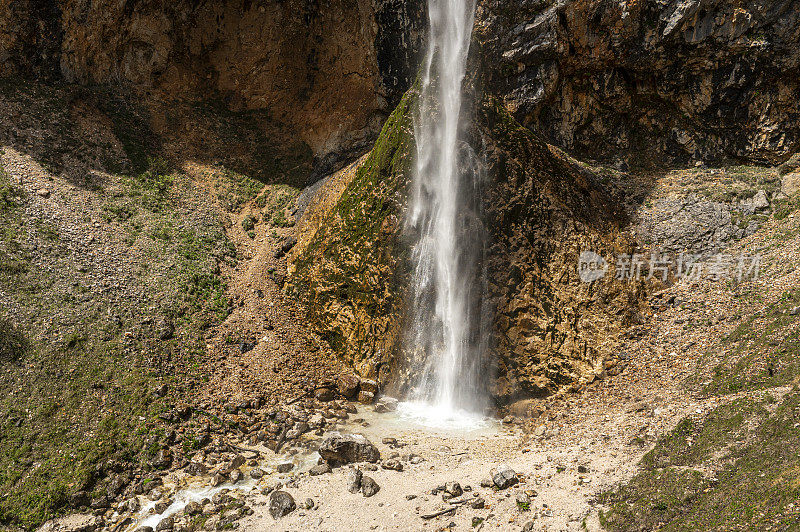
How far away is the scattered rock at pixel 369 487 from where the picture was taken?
10.8 m

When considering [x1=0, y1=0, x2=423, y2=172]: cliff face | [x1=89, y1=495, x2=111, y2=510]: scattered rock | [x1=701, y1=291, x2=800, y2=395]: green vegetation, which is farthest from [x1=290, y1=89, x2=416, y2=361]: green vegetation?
[x1=701, y1=291, x2=800, y2=395]: green vegetation

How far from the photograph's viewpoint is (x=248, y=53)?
2747cm

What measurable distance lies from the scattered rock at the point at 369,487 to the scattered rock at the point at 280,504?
156 centimetres

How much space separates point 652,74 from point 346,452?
20.0 m

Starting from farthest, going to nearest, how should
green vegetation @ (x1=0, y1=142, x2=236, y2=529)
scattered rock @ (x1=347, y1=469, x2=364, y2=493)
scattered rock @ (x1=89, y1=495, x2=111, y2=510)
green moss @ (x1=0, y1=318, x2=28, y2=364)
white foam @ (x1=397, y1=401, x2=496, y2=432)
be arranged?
white foam @ (x1=397, y1=401, x2=496, y2=432) < green moss @ (x1=0, y1=318, x2=28, y2=364) < green vegetation @ (x1=0, y1=142, x2=236, y2=529) < scattered rock @ (x1=89, y1=495, x2=111, y2=510) < scattered rock @ (x1=347, y1=469, x2=364, y2=493)

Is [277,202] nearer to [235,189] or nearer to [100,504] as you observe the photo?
[235,189]

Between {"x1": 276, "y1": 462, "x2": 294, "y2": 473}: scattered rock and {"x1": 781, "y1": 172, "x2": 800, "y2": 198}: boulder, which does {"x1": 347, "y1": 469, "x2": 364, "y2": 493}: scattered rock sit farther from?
{"x1": 781, "y1": 172, "x2": 800, "y2": 198}: boulder

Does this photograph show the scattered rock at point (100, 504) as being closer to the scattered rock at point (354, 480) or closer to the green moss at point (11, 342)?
the green moss at point (11, 342)

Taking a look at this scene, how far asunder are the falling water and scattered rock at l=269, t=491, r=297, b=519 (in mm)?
5783

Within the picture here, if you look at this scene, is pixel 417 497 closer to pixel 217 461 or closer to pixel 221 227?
pixel 217 461

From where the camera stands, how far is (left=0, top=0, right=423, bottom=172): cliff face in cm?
2359

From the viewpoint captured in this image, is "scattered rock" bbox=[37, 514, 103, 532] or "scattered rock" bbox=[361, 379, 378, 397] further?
"scattered rock" bbox=[361, 379, 378, 397]

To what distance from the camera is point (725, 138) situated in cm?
2020

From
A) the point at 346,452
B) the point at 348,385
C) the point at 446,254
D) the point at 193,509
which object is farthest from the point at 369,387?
the point at 193,509
